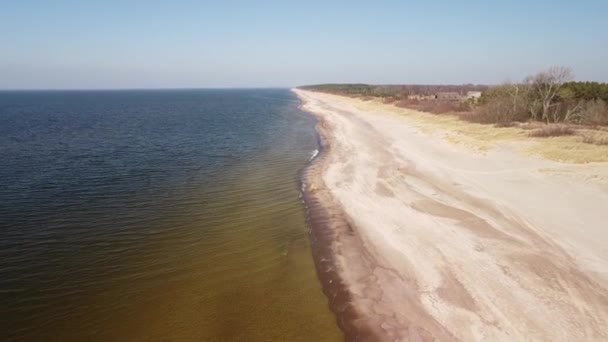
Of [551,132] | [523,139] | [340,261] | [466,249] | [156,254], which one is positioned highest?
[551,132]

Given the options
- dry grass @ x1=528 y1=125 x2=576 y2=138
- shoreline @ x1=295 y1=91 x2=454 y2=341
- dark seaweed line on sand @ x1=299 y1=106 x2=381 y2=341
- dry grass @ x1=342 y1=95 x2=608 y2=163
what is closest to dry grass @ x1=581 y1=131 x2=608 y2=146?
dry grass @ x1=342 y1=95 x2=608 y2=163

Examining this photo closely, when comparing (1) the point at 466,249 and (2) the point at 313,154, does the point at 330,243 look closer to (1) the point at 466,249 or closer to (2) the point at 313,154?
(1) the point at 466,249

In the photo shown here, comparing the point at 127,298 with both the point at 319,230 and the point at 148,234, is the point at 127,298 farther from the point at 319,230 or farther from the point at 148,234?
the point at 319,230

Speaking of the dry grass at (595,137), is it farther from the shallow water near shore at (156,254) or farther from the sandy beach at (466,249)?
the shallow water near shore at (156,254)

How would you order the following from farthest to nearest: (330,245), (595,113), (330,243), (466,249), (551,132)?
(595,113) → (551,132) → (330,243) → (330,245) → (466,249)

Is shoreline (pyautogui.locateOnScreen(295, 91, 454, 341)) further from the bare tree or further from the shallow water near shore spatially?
the bare tree

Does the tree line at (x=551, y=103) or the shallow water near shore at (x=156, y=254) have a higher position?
the tree line at (x=551, y=103)

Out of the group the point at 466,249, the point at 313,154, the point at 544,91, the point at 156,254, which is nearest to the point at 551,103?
the point at 544,91

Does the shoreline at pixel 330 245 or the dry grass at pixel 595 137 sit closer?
the shoreline at pixel 330 245

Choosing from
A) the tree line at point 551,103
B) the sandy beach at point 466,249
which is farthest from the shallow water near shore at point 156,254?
the tree line at point 551,103
